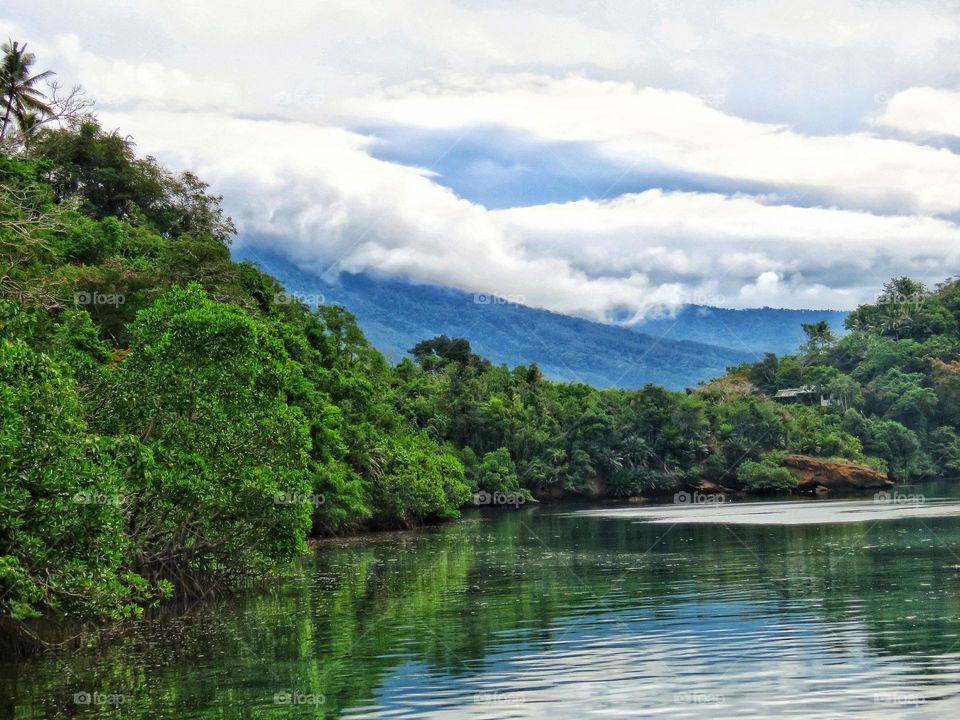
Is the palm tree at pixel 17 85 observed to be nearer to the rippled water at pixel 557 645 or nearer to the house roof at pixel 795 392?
the rippled water at pixel 557 645

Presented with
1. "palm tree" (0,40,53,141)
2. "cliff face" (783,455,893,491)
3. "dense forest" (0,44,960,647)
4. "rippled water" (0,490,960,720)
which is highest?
"palm tree" (0,40,53,141)

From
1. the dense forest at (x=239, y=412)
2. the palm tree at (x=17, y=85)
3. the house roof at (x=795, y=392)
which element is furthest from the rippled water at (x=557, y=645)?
the house roof at (x=795, y=392)

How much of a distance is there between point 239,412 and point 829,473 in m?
89.7

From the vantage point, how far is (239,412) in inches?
1221

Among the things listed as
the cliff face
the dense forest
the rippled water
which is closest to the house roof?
the dense forest

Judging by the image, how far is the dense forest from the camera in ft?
72.3

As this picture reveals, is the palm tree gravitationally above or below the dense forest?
above

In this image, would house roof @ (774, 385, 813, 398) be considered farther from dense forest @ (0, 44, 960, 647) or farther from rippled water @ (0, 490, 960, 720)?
rippled water @ (0, 490, 960, 720)

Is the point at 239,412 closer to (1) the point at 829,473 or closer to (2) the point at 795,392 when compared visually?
(1) the point at 829,473

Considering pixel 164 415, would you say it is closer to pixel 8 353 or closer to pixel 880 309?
pixel 8 353

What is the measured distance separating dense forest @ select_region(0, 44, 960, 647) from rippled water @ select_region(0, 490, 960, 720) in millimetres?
1974

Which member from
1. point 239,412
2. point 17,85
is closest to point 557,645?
point 239,412

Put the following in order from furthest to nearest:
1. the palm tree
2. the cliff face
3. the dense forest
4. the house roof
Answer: the house roof < the cliff face < the palm tree < the dense forest

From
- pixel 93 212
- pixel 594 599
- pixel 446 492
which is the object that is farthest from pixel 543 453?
pixel 594 599
